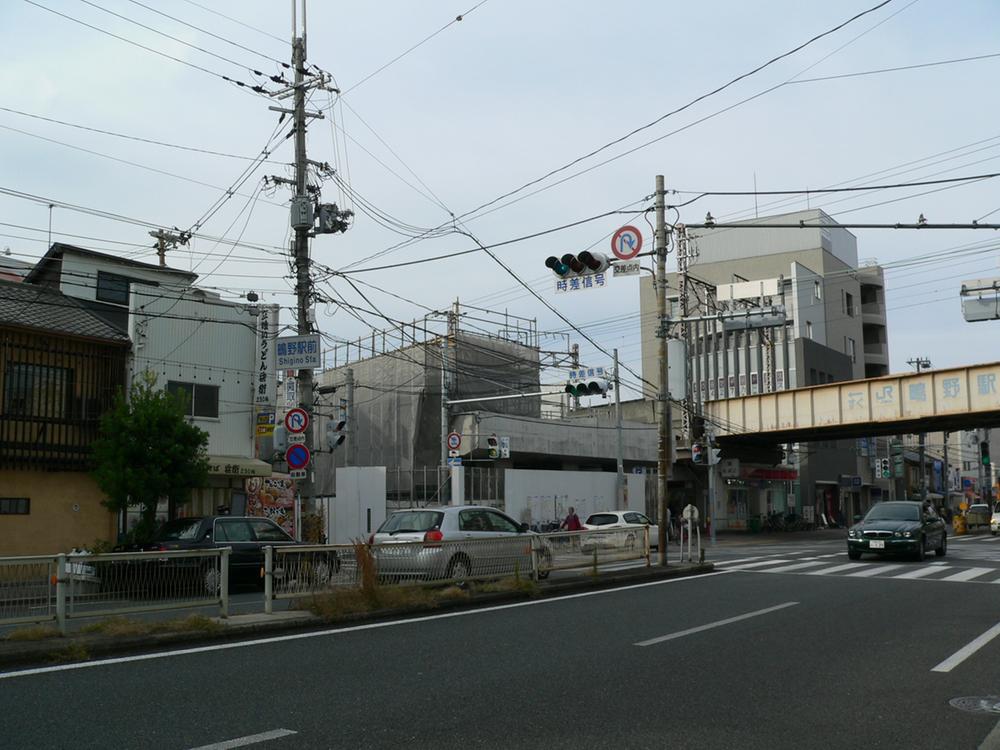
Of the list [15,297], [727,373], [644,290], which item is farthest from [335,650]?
[644,290]

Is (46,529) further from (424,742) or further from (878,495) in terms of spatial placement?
(878,495)

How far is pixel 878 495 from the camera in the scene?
7325 cm

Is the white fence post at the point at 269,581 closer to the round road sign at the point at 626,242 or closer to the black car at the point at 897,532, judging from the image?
the round road sign at the point at 626,242

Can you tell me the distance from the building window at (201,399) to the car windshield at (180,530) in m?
8.79

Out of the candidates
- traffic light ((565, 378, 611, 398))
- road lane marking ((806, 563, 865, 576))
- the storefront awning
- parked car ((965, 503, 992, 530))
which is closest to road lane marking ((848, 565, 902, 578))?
road lane marking ((806, 563, 865, 576))

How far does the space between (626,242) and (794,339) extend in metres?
46.2

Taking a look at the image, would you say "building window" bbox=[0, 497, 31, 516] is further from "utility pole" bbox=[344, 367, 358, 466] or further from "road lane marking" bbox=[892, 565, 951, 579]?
"road lane marking" bbox=[892, 565, 951, 579]

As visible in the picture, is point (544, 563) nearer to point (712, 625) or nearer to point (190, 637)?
point (712, 625)

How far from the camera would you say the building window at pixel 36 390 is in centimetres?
2153

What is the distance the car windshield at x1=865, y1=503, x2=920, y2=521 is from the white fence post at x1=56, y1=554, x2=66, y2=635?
21030mm

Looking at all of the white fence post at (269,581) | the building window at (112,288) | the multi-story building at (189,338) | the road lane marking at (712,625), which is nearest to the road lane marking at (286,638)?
the white fence post at (269,581)

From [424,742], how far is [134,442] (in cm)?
1602

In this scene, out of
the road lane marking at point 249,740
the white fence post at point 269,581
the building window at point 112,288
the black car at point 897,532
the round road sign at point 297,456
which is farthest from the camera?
the building window at point 112,288

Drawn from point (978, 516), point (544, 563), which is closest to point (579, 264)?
point (544, 563)
